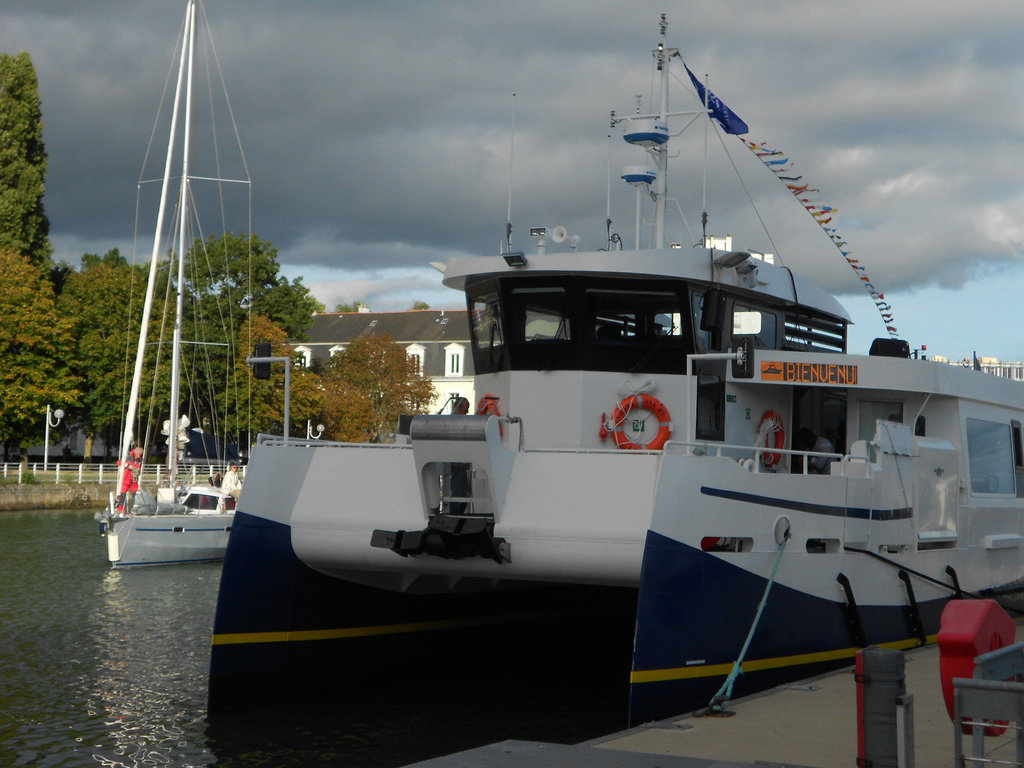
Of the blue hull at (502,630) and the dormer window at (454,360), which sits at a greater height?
the dormer window at (454,360)

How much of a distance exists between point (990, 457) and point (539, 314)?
6.93 meters

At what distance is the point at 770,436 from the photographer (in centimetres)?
1423

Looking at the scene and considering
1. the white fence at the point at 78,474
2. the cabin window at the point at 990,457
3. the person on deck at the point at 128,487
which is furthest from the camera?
the white fence at the point at 78,474

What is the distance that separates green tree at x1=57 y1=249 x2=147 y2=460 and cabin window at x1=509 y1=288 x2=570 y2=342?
49686mm

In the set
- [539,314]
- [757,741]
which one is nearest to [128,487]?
[539,314]

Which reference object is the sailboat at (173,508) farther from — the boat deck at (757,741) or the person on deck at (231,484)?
the boat deck at (757,741)

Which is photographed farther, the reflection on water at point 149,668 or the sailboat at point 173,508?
the sailboat at point 173,508

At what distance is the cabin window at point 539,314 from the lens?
1290cm

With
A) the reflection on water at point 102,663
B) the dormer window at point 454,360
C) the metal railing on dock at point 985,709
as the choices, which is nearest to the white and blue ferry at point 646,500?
the reflection on water at point 102,663

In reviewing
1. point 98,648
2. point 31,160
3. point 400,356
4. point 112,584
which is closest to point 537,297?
point 98,648

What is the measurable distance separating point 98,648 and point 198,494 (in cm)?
1703

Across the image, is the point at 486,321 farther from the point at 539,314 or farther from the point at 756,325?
the point at 756,325

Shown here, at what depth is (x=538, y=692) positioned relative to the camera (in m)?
13.8

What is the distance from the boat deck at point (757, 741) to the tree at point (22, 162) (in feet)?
182
